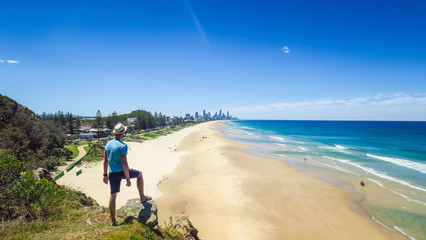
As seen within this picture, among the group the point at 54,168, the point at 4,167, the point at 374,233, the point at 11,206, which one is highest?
the point at 4,167

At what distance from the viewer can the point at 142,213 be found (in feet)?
17.8

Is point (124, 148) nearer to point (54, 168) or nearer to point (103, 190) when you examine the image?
point (103, 190)

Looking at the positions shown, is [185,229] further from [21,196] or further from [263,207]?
[263,207]

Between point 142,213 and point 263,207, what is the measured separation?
11.4 m

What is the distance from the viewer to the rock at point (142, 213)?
5.30 metres

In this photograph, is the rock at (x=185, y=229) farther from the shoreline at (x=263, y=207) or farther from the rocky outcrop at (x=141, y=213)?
the shoreline at (x=263, y=207)

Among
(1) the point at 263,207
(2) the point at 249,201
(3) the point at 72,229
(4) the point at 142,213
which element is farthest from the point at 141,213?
(2) the point at 249,201

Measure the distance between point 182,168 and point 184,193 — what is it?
27.1ft

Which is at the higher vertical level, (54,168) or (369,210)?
(54,168)

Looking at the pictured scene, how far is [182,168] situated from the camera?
79.9 feet

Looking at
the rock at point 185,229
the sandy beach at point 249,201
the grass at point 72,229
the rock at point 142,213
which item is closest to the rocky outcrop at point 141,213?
the rock at point 142,213

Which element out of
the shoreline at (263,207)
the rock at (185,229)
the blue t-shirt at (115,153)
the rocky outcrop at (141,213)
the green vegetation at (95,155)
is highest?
the blue t-shirt at (115,153)

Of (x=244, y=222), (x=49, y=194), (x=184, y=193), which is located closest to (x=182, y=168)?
(x=184, y=193)

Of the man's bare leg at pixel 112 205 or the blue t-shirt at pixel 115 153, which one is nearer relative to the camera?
the blue t-shirt at pixel 115 153
